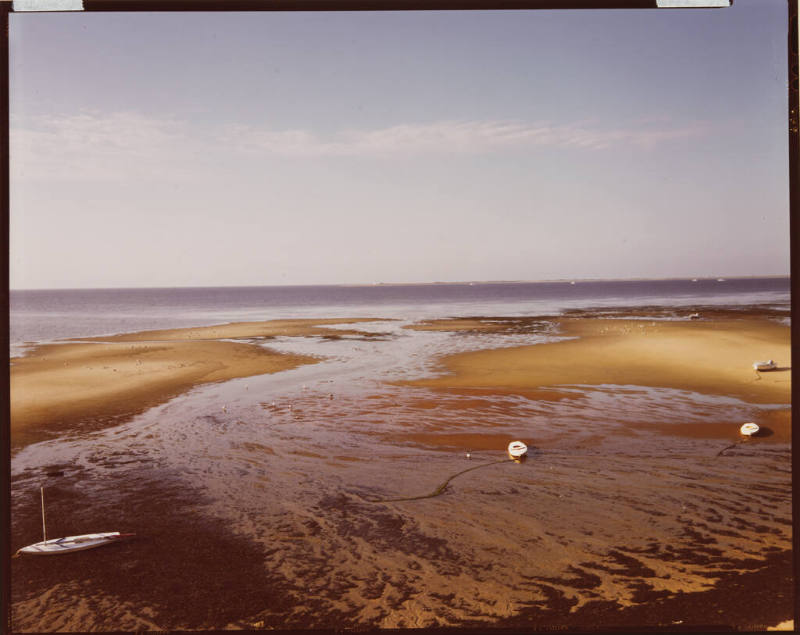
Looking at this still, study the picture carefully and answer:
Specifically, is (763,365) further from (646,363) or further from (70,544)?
(70,544)

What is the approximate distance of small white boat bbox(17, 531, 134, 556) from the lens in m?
7.76

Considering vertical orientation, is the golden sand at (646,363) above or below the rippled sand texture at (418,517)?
above

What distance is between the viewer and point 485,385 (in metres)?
18.5

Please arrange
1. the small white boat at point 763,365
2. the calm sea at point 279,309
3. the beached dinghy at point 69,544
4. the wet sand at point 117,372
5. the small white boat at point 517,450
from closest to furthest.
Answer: the beached dinghy at point 69,544
the small white boat at point 517,450
the wet sand at point 117,372
the small white boat at point 763,365
the calm sea at point 279,309

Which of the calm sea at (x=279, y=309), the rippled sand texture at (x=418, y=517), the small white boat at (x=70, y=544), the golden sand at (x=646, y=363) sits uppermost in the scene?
the calm sea at (x=279, y=309)

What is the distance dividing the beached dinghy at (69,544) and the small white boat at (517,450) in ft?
24.5

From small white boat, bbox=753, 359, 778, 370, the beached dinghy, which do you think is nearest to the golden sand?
small white boat, bbox=753, 359, 778, 370

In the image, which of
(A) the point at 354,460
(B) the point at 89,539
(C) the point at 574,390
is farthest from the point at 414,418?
(B) the point at 89,539

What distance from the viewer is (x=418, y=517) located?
8.96 m

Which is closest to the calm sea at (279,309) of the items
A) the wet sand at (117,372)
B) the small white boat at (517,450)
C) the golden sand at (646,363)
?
the wet sand at (117,372)

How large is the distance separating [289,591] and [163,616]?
152 centimetres

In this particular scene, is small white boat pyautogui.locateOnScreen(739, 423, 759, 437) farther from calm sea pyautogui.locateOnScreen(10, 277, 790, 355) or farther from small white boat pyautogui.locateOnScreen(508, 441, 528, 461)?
calm sea pyautogui.locateOnScreen(10, 277, 790, 355)

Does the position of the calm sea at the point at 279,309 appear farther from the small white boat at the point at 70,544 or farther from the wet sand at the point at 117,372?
the small white boat at the point at 70,544

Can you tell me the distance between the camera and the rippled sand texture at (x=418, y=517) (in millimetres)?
6555
